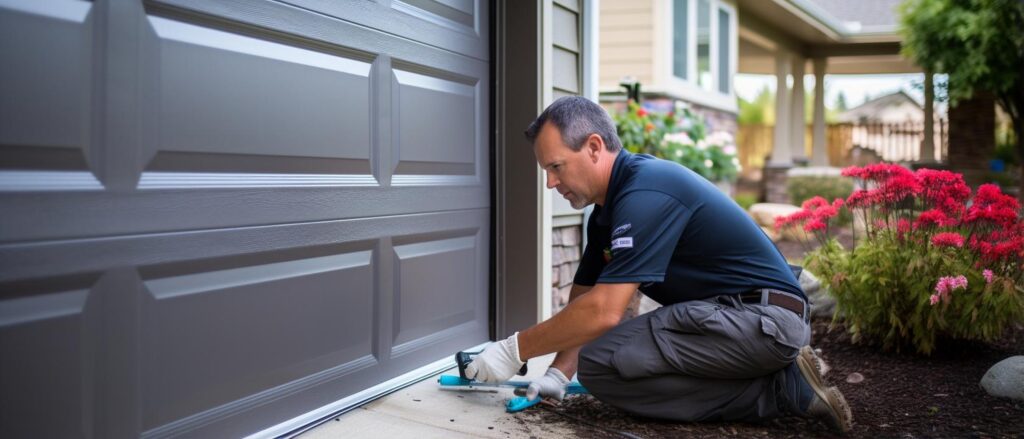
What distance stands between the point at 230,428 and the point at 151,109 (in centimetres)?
92

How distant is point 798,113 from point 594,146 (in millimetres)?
15080

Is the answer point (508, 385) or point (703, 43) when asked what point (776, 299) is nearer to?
point (508, 385)

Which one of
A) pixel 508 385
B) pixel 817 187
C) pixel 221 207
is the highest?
pixel 817 187

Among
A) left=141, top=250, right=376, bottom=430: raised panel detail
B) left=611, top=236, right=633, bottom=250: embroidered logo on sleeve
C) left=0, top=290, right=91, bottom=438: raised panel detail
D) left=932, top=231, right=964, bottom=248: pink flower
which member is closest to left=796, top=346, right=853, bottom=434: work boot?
left=611, top=236, right=633, bottom=250: embroidered logo on sleeve

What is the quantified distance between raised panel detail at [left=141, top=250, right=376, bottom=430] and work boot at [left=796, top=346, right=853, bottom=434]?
4.76 ft

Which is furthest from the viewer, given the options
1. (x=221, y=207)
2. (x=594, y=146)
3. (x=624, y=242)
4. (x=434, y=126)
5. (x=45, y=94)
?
(x=434, y=126)

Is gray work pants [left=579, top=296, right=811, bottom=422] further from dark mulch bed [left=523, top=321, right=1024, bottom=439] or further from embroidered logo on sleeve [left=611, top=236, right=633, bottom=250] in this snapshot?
embroidered logo on sleeve [left=611, top=236, right=633, bottom=250]

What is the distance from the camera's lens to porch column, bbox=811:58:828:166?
16875mm

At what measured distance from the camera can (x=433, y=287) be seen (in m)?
3.28

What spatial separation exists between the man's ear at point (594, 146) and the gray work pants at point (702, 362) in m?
0.55

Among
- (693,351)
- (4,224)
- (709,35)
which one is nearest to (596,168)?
(693,351)

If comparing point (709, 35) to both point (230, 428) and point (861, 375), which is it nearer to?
point (861, 375)

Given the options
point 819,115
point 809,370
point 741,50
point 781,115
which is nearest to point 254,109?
point 809,370

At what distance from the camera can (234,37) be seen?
2342mm
